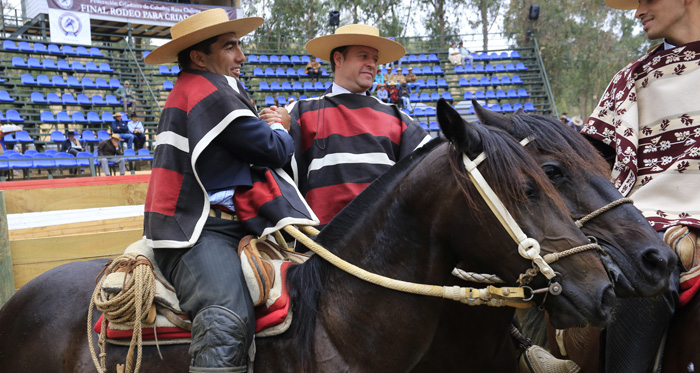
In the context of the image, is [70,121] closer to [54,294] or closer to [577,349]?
[54,294]

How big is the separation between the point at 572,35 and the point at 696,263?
36828mm

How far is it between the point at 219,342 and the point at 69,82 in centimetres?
1940

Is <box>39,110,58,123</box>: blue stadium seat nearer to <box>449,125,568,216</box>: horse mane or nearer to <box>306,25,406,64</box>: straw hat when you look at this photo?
<box>306,25,406,64</box>: straw hat

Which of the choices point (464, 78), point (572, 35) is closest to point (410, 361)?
point (464, 78)

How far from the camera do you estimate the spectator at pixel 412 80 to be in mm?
19938

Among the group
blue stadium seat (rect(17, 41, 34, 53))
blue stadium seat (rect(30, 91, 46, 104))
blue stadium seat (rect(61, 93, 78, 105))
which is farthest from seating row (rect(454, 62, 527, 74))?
blue stadium seat (rect(17, 41, 34, 53))

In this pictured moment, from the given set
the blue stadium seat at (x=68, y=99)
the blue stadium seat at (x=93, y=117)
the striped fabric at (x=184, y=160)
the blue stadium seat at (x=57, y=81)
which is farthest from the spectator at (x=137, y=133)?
the striped fabric at (x=184, y=160)

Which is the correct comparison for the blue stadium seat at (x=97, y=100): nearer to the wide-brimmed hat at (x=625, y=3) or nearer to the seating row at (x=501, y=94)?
the seating row at (x=501, y=94)

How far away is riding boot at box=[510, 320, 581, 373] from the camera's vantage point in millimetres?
2627

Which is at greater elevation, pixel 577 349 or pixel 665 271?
pixel 665 271

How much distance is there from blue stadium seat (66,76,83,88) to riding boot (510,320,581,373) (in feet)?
62.6

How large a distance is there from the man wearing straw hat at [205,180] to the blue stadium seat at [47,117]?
16.6 meters

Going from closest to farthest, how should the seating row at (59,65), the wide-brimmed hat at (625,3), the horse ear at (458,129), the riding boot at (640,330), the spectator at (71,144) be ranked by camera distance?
the horse ear at (458,129)
the riding boot at (640,330)
the wide-brimmed hat at (625,3)
the spectator at (71,144)
the seating row at (59,65)

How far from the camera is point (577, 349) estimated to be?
2.59 m
